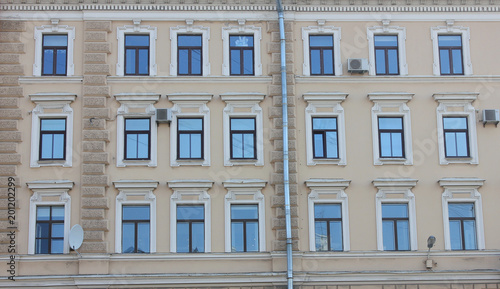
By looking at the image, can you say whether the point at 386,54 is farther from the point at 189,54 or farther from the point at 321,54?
the point at 189,54

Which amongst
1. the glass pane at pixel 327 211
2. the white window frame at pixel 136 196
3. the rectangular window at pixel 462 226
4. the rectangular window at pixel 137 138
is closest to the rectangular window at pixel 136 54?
the rectangular window at pixel 137 138

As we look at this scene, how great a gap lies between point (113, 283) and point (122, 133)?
4.47 metres

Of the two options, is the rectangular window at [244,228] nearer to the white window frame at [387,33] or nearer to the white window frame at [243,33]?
the white window frame at [243,33]

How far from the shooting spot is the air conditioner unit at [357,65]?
83.8 ft

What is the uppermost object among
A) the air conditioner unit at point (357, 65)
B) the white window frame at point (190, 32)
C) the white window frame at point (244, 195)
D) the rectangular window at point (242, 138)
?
the white window frame at point (190, 32)

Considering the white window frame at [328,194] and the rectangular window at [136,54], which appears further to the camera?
the rectangular window at [136,54]

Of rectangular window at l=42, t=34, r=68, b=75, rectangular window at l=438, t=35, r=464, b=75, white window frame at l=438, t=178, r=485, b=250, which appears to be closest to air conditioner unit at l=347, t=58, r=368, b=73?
rectangular window at l=438, t=35, r=464, b=75

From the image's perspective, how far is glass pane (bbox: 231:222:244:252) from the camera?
24.7m

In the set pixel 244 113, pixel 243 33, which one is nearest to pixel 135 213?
pixel 244 113

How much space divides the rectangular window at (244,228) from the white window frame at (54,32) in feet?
21.6

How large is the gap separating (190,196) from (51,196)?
4093mm

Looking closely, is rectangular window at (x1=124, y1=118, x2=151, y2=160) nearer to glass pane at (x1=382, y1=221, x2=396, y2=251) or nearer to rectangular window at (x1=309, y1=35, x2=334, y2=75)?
rectangular window at (x1=309, y1=35, x2=334, y2=75)

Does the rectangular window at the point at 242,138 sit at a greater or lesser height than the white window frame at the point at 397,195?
greater

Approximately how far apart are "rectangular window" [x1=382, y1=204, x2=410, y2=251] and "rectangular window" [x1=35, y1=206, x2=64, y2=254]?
957 centimetres
